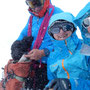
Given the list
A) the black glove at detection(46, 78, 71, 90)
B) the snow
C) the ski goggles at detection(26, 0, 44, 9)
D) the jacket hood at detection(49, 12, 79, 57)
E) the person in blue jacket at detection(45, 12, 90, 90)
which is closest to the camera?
the black glove at detection(46, 78, 71, 90)

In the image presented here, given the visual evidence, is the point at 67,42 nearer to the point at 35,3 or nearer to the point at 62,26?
the point at 62,26

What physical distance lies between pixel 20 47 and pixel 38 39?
34 centimetres

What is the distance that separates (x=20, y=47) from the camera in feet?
11.4

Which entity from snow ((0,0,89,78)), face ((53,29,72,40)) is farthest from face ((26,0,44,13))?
snow ((0,0,89,78))

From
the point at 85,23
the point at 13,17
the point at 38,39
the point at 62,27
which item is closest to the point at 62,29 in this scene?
the point at 62,27

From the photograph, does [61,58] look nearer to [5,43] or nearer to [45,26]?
[45,26]

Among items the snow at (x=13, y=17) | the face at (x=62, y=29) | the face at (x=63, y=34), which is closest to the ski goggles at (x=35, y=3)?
the face at (x=62, y=29)

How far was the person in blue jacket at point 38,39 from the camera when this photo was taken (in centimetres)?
335

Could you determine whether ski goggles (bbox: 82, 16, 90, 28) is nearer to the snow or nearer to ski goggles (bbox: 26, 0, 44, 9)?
ski goggles (bbox: 26, 0, 44, 9)

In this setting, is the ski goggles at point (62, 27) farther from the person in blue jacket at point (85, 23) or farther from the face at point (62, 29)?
the person in blue jacket at point (85, 23)

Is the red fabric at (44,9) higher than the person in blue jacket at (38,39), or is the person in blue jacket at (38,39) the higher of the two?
the red fabric at (44,9)

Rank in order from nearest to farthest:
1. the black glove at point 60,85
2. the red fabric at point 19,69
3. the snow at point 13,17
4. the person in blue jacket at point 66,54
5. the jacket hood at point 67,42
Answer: the black glove at point 60,85 < the person in blue jacket at point 66,54 < the jacket hood at point 67,42 < the red fabric at point 19,69 < the snow at point 13,17

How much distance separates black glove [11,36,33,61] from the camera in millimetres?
3443

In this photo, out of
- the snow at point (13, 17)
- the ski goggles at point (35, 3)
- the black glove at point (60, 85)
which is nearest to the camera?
the black glove at point (60, 85)
